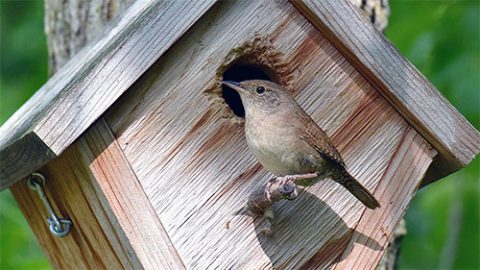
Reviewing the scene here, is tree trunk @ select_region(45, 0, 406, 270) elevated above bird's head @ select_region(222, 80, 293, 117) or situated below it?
above

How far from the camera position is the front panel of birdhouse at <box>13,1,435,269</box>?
323 centimetres

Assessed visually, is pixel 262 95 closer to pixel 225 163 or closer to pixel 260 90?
pixel 260 90

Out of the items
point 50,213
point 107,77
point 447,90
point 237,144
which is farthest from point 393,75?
point 447,90

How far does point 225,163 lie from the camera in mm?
3324

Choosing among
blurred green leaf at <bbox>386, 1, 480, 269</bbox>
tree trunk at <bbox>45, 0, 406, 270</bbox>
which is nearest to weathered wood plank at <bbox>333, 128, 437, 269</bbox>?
blurred green leaf at <bbox>386, 1, 480, 269</bbox>

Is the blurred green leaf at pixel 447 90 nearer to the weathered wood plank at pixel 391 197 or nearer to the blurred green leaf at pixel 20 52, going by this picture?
the weathered wood plank at pixel 391 197

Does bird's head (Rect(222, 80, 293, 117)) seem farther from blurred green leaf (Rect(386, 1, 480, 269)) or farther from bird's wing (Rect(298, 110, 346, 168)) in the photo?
blurred green leaf (Rect(386, 1, 480, 269))

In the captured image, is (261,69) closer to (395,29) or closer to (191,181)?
(191,181)

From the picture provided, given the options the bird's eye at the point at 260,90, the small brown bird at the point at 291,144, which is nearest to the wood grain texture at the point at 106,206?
the small brown bird at the point at 291,144

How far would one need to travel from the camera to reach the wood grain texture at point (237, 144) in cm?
326

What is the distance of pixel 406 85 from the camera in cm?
340

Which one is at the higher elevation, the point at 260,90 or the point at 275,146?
the point at 260,90

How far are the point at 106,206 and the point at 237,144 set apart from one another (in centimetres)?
51

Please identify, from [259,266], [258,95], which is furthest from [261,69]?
[259,266]
